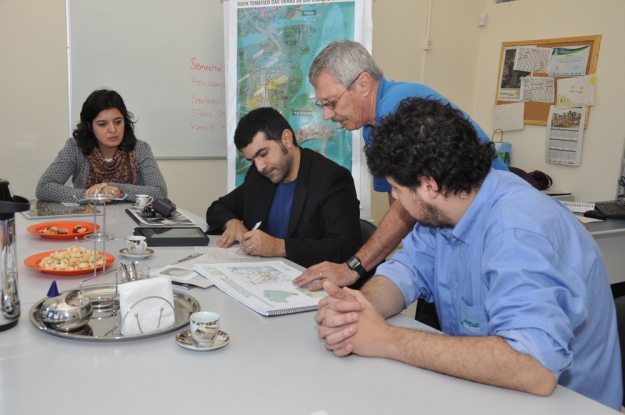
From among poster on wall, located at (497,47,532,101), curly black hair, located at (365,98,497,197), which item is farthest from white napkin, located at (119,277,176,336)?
poster on wall, located at (497,47,532,101)

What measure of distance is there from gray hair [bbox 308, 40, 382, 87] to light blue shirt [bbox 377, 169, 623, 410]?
804mm

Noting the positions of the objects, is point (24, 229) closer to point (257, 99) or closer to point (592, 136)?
point (257, 99)

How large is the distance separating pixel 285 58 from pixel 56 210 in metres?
1.82

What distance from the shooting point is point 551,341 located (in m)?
0.96

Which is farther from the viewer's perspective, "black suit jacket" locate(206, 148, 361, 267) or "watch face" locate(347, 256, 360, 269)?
"black suit jacket" locate(206, 148, 361, 267)

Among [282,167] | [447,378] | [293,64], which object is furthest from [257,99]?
[447,378]

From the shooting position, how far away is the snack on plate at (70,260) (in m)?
1.56

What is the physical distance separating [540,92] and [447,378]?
12.0ft

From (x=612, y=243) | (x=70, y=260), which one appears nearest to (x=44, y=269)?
(x=70, y=260)

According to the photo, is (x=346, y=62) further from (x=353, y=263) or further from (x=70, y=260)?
(x=70, y=260)

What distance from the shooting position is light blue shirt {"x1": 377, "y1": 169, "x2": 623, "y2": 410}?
980mm

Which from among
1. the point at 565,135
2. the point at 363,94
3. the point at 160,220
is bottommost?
the point at 160,220

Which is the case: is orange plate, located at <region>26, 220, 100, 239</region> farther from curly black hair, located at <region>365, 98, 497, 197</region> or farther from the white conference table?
curly black hair, located at <region>365, 98, 497, 197</region>

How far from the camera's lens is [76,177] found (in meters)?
3.02
